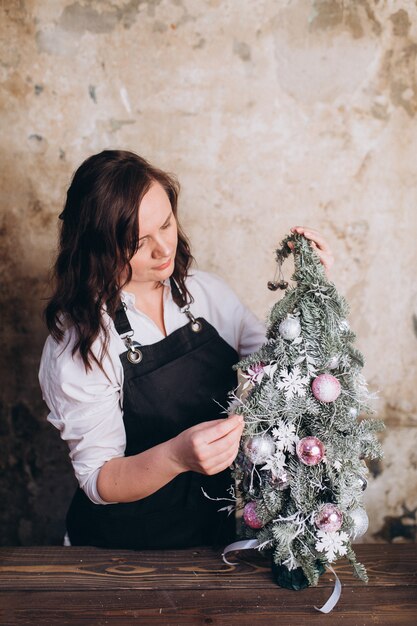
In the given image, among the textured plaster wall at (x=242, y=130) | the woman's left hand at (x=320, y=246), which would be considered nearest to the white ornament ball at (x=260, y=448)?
the woman's left hand at (x=320, y=246)

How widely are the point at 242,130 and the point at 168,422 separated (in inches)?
39.0

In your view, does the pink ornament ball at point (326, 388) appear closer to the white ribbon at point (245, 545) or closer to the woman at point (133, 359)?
the woman at point (133, 359)

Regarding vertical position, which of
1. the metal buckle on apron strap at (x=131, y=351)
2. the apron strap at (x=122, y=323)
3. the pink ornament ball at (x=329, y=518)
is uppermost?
the apron strap at (x=122, y=323)

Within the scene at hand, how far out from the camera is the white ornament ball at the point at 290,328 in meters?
1.13

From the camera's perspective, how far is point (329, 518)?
1.08 meters

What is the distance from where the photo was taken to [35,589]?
1251 millimetres

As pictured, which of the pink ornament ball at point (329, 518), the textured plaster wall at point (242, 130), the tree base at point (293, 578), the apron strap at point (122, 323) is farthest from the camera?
the textured plaster wall at point (242, 130)

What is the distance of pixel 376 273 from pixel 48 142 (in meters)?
1.20

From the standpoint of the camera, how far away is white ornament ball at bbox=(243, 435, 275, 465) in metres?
1.13

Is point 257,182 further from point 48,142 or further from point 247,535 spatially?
point 247,535

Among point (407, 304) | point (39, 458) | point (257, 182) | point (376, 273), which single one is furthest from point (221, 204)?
point (39, 458)

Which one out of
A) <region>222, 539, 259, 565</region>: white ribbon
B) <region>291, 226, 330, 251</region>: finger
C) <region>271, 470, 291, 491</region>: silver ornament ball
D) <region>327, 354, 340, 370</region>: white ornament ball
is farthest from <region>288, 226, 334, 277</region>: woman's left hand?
<region>222, 539, 259, 565</region>: white ribbon

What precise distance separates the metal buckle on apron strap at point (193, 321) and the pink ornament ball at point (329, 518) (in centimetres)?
62

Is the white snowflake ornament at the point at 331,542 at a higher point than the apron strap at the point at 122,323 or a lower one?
lower
